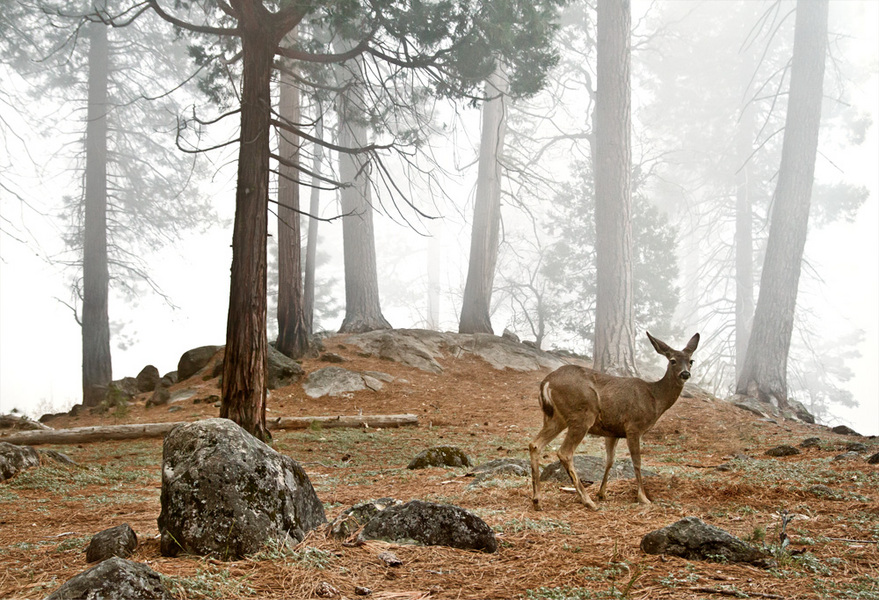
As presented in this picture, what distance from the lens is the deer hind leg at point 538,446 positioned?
545cm

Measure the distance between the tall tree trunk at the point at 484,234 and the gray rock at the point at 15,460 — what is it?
44.0ft

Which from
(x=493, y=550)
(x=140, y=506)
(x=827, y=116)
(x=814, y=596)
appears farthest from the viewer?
(x=827, y=116)

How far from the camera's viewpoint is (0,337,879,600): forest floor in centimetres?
324

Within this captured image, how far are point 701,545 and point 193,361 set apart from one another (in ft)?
47.9

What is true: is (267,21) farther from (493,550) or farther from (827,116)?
(827,116)

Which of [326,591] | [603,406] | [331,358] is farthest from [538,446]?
[331,358]

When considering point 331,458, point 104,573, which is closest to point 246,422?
point 331,458

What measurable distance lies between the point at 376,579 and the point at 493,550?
848mm

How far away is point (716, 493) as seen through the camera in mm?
5715

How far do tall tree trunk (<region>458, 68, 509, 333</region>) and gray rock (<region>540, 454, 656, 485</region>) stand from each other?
12979 millimetres

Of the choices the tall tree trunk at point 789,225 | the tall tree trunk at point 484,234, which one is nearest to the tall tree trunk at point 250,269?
the tall tree trunk at point 484,234

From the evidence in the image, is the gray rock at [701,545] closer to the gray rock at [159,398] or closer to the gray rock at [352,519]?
the gray rock at [352,519]

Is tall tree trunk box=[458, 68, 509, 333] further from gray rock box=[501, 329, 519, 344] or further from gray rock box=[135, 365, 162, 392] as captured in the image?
gray rock box=[135, 365, 162, 392]

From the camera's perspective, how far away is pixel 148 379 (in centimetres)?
1625
